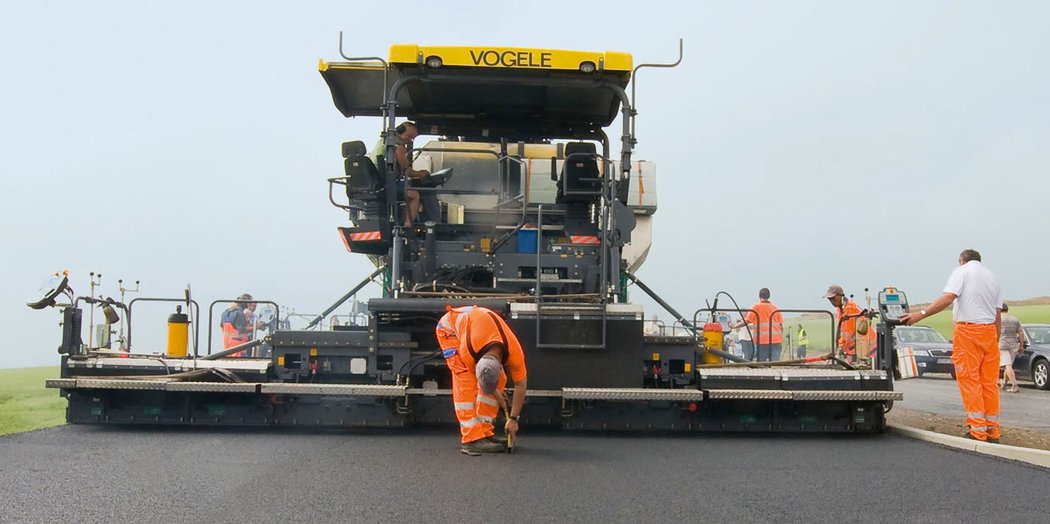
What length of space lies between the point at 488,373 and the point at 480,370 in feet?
0.24

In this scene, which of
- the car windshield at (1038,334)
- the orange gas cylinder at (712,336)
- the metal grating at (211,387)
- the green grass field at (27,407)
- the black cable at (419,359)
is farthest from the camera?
the car windshield at (1038,334)

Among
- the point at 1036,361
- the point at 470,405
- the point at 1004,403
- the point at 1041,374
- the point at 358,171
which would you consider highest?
the point at 358,171

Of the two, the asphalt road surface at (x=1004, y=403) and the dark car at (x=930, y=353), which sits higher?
the dark car at (x=930, y=353)

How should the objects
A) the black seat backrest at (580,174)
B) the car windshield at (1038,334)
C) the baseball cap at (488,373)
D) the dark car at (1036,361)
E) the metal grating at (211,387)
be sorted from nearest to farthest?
the baseball cap at (488,373) < the metal grating at (211,387) < the black seat backrest at (580,174) < the dark car at (1036,361) < the car windshield at (1038,334)

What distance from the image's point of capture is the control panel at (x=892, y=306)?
8031mm

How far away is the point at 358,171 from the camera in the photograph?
793 cm

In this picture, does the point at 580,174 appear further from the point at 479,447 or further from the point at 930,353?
the point at 930,353

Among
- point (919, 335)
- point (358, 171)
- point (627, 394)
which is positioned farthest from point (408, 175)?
point (919, 335)

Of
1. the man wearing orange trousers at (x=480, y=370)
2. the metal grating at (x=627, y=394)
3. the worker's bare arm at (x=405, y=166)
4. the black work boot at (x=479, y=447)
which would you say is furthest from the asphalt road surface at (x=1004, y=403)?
the worker's bare arm at (x=405, y=166)

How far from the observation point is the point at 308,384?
297 inches

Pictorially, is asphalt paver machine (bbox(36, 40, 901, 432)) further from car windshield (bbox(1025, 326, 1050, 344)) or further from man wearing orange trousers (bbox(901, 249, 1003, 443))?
car windshield (bbox(1025, 326, 1050, 344))

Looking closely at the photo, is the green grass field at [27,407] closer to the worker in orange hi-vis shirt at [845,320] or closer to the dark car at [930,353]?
the worker in orange hi-vis shirt at [845,320]

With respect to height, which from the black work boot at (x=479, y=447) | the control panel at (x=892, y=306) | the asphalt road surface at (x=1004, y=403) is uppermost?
the control panel at (x=892, y=306)

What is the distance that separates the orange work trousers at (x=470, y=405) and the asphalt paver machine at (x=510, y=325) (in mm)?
642
